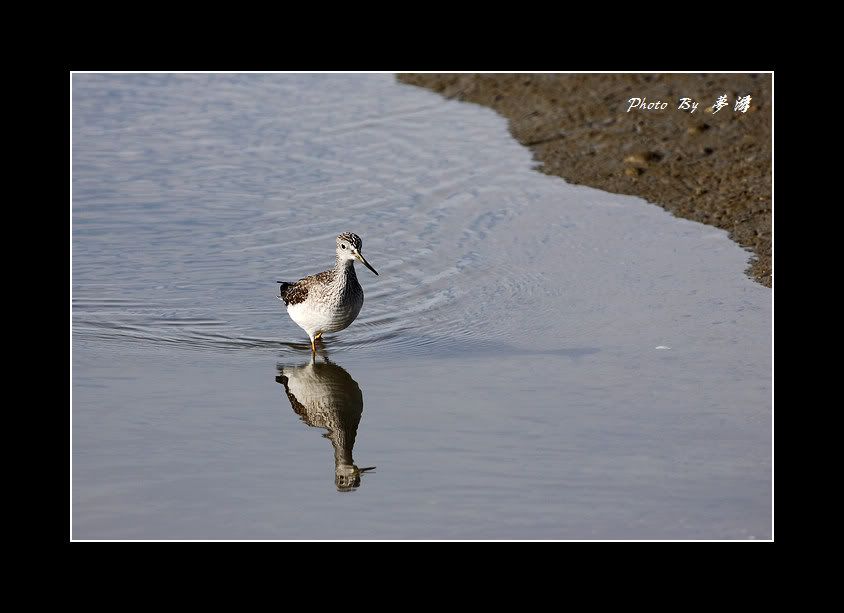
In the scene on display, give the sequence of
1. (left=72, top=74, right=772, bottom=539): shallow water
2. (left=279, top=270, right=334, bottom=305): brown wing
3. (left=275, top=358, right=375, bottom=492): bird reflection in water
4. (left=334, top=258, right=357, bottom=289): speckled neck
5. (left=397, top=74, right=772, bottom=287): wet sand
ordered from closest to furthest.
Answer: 1. (left=72, top=74, right=772, bottom=539): shallow water
2. (left=275, top=358, right=375, bottom=492): bird reflection in water
3. (left=334, top=258, right=357, bottom=289): speckled neck
4. (left=279, top=270, right=334, bottom=305): brown wing
5. (left=397, top=74, right=772, bottom=287): wet sand

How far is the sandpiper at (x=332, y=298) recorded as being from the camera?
10398 millimetres

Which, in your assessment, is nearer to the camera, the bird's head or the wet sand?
the bird's head

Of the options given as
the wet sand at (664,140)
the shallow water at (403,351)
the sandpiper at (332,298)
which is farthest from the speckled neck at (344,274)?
the wet sand at (664,140)

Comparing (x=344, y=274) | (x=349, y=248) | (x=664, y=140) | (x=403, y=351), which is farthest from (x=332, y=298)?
(x=664, y=140)

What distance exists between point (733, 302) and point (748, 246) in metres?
1.95

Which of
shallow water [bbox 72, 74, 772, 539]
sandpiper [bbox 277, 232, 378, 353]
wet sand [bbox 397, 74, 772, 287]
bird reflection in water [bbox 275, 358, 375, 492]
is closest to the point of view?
shallow water [bbox 72, 74, 772, 539]

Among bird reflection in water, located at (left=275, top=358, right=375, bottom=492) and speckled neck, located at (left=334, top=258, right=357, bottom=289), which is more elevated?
speckled neck, located at (left=334, top=258, right=357, bottom=289)

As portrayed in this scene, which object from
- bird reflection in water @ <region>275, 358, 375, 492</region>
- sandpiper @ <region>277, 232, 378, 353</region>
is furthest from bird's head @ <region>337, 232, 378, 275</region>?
bird reflection in water @ <region>275, 358, 375, 492</region>

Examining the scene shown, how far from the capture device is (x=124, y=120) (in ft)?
62.0

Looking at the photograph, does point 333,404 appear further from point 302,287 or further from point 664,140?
point 664,140

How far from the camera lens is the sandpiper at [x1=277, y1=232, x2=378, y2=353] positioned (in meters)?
10.4

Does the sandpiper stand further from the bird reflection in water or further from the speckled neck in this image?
the bird reflection in water

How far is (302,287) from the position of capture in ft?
35.8

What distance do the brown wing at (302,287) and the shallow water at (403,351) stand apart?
1.60ft
